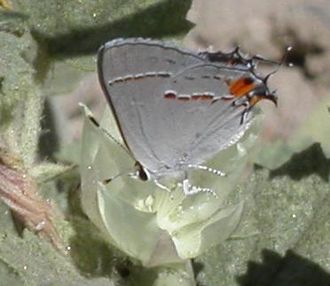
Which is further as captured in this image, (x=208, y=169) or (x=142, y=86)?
(x=208, y=169)

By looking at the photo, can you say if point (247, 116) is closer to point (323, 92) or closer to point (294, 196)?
point (294, 196)

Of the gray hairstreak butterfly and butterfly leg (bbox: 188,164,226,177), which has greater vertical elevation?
the gray hairstreak butterfly

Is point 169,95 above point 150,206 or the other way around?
above

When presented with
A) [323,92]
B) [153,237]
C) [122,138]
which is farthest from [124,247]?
[323,92]

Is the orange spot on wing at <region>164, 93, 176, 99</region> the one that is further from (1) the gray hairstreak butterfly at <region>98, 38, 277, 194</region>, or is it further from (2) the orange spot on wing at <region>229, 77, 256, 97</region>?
(2) the orange spot on wing at <region>229, 77, 256, 97</region>

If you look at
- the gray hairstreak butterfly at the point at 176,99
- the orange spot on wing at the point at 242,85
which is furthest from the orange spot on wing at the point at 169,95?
the orange spot on wing at the point at 242,85

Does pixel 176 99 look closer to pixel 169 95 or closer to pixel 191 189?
pixel 169 95

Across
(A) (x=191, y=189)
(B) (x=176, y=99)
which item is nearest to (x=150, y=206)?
(A) (x=191, y=189)

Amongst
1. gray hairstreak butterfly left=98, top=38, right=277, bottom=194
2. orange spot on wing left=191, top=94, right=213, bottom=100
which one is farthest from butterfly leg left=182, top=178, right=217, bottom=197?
orange spot on wing left=191, top=94, right=213, bottom=100

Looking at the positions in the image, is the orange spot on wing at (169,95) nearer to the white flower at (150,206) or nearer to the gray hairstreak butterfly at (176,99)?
the gray hairstreak butterfly at (176,99)
